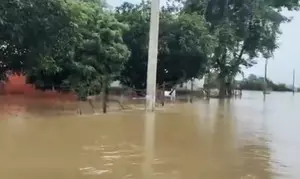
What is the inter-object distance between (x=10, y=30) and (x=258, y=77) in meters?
62.2

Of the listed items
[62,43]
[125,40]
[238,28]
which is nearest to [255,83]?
[238,28]

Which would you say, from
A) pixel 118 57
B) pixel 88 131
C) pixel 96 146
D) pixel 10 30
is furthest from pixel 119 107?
pixel 96 146

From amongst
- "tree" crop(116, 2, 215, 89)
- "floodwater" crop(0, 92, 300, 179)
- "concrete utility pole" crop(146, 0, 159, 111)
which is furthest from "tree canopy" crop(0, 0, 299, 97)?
"floodwater" crop(0, 92, 300, 179)

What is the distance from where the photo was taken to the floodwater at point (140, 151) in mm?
6765

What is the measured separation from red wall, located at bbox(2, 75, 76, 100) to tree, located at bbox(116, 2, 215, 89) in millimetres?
7223

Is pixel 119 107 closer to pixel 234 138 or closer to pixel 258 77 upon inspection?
pixel 234 138

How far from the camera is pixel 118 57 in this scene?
24297mm

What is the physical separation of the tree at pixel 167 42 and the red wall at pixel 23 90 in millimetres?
7223

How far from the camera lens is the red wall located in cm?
2419

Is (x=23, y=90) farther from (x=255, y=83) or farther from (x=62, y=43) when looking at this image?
(x=255, y=83)

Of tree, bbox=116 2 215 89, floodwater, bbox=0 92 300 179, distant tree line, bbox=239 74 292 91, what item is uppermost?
tree, bbox=116 2 215 89

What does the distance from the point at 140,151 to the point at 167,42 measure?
23.1 m

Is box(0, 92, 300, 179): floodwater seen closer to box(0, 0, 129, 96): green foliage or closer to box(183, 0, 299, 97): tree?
box(0, 0, 129, 96): green foliage

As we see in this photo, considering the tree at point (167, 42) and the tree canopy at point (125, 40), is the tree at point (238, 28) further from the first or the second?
the tree at point (167, 42)
